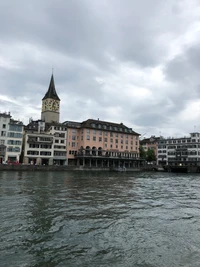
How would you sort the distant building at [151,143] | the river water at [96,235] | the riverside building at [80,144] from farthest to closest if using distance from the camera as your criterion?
1. the distant building at [151,143]
2. the riverside building at [80,144]
3. the river water at [96,235]

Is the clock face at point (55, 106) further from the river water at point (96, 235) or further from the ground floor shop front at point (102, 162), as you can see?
the river water at point (96, 235)

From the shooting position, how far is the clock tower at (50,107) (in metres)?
113

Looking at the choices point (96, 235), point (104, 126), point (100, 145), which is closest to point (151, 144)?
point (104, 126)

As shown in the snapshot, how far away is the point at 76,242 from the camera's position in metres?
9.08

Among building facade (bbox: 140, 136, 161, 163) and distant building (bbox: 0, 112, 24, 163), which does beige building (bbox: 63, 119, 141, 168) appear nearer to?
distant building (bbox: 0, 112, 24, 163)

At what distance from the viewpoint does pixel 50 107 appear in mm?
113750

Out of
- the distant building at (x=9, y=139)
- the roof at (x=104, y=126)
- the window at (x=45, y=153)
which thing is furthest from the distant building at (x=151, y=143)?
the distant building at (x=9, y=139)

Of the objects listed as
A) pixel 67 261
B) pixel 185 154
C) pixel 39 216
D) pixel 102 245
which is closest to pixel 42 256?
pixel 67 261

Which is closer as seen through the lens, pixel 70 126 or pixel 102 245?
pixel 102 245

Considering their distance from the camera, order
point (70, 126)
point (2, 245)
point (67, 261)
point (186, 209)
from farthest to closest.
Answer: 1. point (70, 126)
2. point (186, 209)
3. point (2, 245)
4. point (67, 261)

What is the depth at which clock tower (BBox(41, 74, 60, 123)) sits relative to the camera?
369 ft

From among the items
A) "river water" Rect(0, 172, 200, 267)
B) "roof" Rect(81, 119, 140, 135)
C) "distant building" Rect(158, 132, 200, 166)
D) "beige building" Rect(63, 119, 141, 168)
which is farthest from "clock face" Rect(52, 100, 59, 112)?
"river water" Rect(0, 172, 200, 267)

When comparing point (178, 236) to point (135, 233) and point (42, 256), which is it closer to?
point (135, 233)

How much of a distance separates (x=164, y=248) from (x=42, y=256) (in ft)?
14.8
